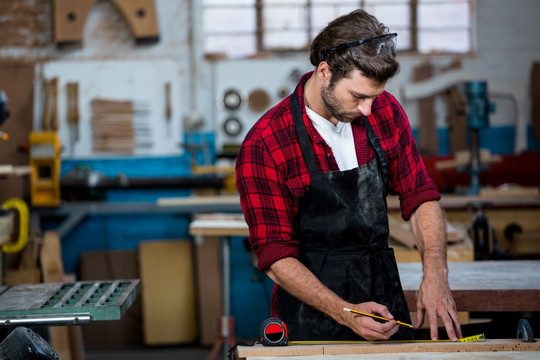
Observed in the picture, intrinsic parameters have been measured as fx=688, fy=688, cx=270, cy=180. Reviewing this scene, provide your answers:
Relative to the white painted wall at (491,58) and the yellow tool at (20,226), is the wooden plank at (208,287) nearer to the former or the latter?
the white painted wall at (491,58)

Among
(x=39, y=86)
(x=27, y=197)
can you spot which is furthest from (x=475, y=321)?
(x=39, y=86)

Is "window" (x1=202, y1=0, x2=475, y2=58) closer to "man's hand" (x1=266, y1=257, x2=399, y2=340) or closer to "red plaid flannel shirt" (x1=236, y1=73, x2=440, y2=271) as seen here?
"red plaid flannel shirt" (x1=236, y1=73, x2=440, y2=271)

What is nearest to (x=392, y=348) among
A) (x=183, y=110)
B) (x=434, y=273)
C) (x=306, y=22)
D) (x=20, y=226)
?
(x=434, y=273)

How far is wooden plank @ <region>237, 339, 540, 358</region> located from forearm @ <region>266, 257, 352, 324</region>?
23cm

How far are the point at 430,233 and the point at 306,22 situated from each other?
3.45 meters

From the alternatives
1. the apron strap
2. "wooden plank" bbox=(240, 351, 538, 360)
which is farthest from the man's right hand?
the apron strap

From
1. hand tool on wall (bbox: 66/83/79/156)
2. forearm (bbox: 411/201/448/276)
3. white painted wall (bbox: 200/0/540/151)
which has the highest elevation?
white painted wall (bbox: 200/0/540/151)

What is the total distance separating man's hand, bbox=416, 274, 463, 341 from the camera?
5.63 feet

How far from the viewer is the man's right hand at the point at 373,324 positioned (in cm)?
161

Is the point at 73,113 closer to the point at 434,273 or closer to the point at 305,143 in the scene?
the point at 305,143

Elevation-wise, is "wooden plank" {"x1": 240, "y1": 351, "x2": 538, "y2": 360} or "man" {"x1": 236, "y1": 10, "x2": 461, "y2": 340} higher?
"man" {"x1": 236, "y1": 10, "x2": 461, "y2": 340}

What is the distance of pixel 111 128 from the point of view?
16.2 feet

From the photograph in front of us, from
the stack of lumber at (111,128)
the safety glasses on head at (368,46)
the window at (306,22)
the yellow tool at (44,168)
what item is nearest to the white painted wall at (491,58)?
the window at (306,22)

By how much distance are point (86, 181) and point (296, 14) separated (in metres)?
1.98
